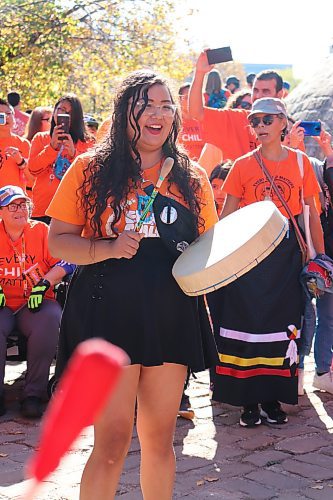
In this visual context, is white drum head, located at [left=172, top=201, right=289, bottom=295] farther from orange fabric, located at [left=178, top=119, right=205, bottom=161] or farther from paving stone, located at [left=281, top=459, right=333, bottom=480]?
orange fabric, located at [left=178, top=119, right=205, bottom=161]

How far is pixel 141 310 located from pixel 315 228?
2.63 metres

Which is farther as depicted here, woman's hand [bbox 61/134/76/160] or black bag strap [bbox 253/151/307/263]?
woman's hand [bbox 61/134/76/160]

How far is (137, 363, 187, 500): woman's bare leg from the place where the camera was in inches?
114

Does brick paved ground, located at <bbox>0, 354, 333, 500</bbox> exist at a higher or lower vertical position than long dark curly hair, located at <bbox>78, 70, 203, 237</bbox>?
lower

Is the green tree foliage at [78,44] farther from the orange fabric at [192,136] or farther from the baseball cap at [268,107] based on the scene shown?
the baseball cap at [268,107]

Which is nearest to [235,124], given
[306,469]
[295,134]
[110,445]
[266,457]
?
[295,134]

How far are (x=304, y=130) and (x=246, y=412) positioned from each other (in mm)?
2026

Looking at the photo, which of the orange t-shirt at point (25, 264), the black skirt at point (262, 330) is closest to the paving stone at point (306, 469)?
the black skirt at point (262, 330)

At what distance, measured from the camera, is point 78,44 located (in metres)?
16.7

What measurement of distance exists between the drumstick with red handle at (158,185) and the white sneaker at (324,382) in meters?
3.25

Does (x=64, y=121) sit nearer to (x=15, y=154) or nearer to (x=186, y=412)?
(x=15, y=154)

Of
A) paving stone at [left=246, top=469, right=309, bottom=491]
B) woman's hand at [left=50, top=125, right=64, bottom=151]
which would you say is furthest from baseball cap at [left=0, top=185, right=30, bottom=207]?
paving stone at [left=246, top=469, right=309, bottom=491]

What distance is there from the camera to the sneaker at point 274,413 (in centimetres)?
516

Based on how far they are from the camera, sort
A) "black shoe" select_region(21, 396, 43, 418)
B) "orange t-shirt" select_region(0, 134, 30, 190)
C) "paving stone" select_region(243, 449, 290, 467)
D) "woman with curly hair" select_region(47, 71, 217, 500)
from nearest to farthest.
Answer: "woman with curly hair" select_region(47, 71, 217, 500)
"paving stone" select_region(243, 449, 290, 467)
"black shoe" select_region(21, 396, 43, 418)
"orange t-shirt" select_region(0, 134, 30, 190)
